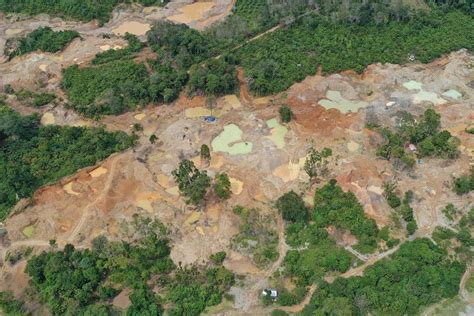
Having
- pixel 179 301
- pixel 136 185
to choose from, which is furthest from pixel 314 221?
pixel 136 185

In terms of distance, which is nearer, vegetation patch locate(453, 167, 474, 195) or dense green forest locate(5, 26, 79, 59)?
vegetation patch locate(453, 167, 474, 195)

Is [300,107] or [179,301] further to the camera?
[300,107]

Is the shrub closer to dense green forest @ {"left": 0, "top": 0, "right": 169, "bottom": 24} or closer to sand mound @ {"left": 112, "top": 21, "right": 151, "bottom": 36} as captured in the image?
sand mound @ {"left": 112, "top": 21, "right": 151, "bottom": 36}

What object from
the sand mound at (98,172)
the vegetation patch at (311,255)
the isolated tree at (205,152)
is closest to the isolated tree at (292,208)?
the vegetation patch at (311,255)

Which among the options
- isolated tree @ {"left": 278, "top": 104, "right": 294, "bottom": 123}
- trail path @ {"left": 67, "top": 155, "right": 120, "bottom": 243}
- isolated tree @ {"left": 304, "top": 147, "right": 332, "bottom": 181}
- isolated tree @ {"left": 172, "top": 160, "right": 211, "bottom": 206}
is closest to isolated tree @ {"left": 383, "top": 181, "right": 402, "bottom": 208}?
isolated tree @ {"left": 304, "top": 147, "right": 332, "bottom": 181}

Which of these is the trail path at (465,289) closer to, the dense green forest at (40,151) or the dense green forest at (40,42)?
the dense green forest at (40,151)

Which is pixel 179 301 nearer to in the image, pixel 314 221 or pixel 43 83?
pixel 314 221

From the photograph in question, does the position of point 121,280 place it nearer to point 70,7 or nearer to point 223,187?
point 223,187
